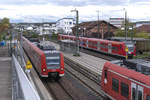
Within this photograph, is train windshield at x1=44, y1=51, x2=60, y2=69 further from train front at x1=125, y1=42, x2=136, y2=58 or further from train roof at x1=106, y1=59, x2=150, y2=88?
train front at x1=125, y1=42, x2=136, y2=58

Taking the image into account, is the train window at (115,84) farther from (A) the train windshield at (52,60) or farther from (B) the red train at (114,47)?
(B) the red train at (114,47)

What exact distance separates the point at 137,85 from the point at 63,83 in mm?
10443

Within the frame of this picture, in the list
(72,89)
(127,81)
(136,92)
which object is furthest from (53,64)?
(136,92)

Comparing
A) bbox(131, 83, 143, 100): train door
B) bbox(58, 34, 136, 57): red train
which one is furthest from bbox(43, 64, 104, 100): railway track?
bbox(58, 34, 136, 57): red train

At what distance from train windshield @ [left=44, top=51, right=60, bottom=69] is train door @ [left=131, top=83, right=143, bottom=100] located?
32.1 ft

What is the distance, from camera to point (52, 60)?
17.7 m

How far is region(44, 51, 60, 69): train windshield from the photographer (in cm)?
1758

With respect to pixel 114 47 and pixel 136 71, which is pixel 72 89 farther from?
pixel 114 47

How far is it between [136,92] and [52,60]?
34.2 ft

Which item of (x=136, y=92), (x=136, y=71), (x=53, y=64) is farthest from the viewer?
(x=53, y=64)

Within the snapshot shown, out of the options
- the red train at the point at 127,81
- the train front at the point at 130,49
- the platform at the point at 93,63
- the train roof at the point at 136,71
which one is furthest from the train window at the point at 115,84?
the train front at the point at 130,49

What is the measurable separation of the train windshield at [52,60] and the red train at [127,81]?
6.59 m

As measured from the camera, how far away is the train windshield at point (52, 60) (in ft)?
57.7

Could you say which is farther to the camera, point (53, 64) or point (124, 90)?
point (53, 64)
